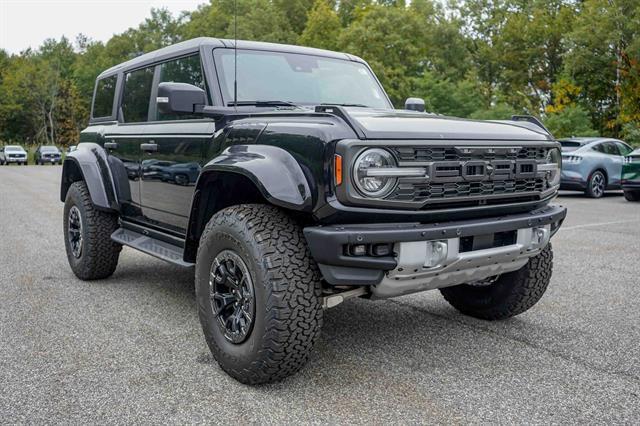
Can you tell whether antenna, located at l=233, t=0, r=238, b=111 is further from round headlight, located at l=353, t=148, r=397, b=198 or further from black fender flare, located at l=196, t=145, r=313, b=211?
round headlight, located at l=353, t=148, r=397, b=198

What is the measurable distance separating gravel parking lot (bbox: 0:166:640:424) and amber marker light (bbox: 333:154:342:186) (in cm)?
109

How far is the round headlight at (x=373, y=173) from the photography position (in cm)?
303

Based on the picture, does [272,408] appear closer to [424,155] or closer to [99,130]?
[424,155]

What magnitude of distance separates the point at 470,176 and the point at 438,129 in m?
0.30

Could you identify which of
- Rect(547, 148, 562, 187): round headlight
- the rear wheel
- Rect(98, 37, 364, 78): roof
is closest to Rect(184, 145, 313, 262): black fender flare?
Rect(98, 37, 364, 78): roof

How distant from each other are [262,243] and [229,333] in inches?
23.1

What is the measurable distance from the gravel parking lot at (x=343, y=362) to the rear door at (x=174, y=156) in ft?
2.56

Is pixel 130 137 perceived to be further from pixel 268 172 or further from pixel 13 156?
pixel 13 156

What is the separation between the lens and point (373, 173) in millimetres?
3012

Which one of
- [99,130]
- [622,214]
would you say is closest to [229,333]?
[99,130]

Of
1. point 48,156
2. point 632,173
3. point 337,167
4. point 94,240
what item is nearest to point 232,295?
point 337,167

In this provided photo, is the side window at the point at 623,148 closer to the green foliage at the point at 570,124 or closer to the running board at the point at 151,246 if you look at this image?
the green foliage at the point at 570,124

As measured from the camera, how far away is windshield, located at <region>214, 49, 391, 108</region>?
4266mm

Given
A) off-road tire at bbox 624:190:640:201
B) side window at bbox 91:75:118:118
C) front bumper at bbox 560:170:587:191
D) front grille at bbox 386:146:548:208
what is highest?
side window at bbox 91:75:118:118
